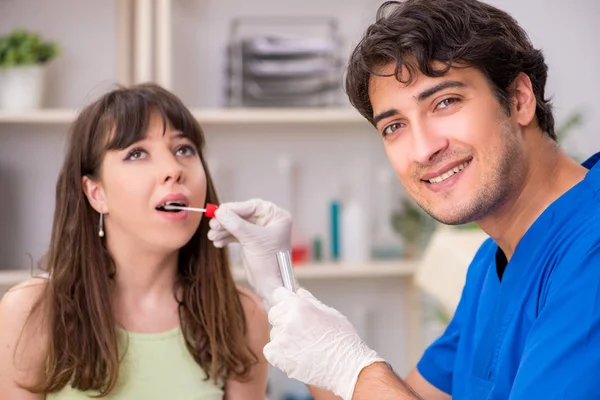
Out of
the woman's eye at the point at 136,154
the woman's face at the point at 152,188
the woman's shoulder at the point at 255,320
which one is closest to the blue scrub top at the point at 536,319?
the woman's shoulder at the point at 255,320

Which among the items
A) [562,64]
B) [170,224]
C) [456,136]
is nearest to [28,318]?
[170,224]

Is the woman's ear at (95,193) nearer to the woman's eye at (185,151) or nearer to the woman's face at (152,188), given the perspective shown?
the woman's face at (152,188)

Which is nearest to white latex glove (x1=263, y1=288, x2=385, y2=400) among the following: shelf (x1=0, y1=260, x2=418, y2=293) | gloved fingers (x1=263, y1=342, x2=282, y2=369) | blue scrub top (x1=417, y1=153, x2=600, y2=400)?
gloved fingers (x1=263, y1=342, x2=282, y2=369)

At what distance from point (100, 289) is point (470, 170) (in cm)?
79

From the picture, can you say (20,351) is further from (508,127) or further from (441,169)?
(508,127)

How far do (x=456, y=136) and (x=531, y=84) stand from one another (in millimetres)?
214

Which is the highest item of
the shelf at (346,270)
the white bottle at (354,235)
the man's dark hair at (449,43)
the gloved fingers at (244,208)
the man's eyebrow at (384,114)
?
the man's dark hair at (449,43)

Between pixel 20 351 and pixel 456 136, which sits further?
pixel 20 351

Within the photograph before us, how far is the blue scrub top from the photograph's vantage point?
109 centimetres

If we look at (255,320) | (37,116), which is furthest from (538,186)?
(37,116)

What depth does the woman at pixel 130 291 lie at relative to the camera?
1572 mm

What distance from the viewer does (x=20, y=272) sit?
105 inches

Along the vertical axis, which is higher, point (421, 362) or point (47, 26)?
point (47, 26)

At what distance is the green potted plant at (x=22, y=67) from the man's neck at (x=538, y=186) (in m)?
1.81
